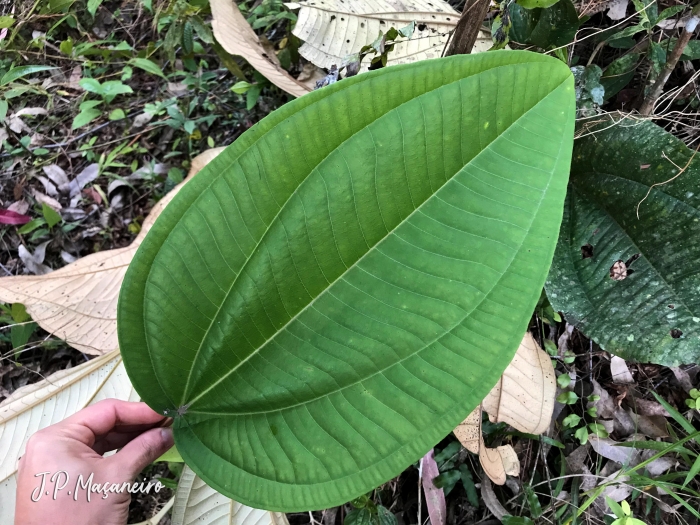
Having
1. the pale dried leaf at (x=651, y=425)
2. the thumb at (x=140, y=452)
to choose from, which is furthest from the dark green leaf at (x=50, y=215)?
the pale dried leaf at (x=651, y=425)

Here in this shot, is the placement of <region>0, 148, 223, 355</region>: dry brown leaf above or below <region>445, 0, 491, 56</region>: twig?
below

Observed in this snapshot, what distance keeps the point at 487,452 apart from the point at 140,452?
0.70 m

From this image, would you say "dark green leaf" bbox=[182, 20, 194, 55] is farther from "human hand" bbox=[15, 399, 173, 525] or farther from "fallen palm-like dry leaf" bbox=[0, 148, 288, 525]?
A: "human hand" bbox=[15, 399, 173, 525]

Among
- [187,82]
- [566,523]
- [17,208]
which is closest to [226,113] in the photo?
[187,82]

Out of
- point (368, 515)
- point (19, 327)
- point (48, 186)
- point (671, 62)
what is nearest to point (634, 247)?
point (671, 62)

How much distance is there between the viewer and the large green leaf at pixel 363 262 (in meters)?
0.55

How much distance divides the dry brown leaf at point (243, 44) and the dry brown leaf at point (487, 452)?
37.8 inches

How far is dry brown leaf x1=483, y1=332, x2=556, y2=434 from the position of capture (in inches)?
42.1

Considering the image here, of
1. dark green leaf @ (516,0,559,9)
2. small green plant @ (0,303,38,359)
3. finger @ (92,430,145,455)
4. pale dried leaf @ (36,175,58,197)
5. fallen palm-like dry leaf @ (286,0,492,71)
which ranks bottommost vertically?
small green plant @ (0,303,38,359)

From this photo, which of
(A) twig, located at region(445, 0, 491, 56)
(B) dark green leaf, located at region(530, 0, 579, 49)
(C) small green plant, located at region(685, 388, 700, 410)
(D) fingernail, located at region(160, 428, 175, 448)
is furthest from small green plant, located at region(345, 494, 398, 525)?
(B) dark green leaf, located at region(530, 0, 579, 49)

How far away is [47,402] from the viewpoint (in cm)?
118

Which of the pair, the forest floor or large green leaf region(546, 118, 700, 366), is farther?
the forest floor

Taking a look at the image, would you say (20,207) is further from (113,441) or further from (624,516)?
(624,516)

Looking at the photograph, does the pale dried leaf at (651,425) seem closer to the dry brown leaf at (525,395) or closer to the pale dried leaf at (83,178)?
the dry brown leaf at (525,395)
